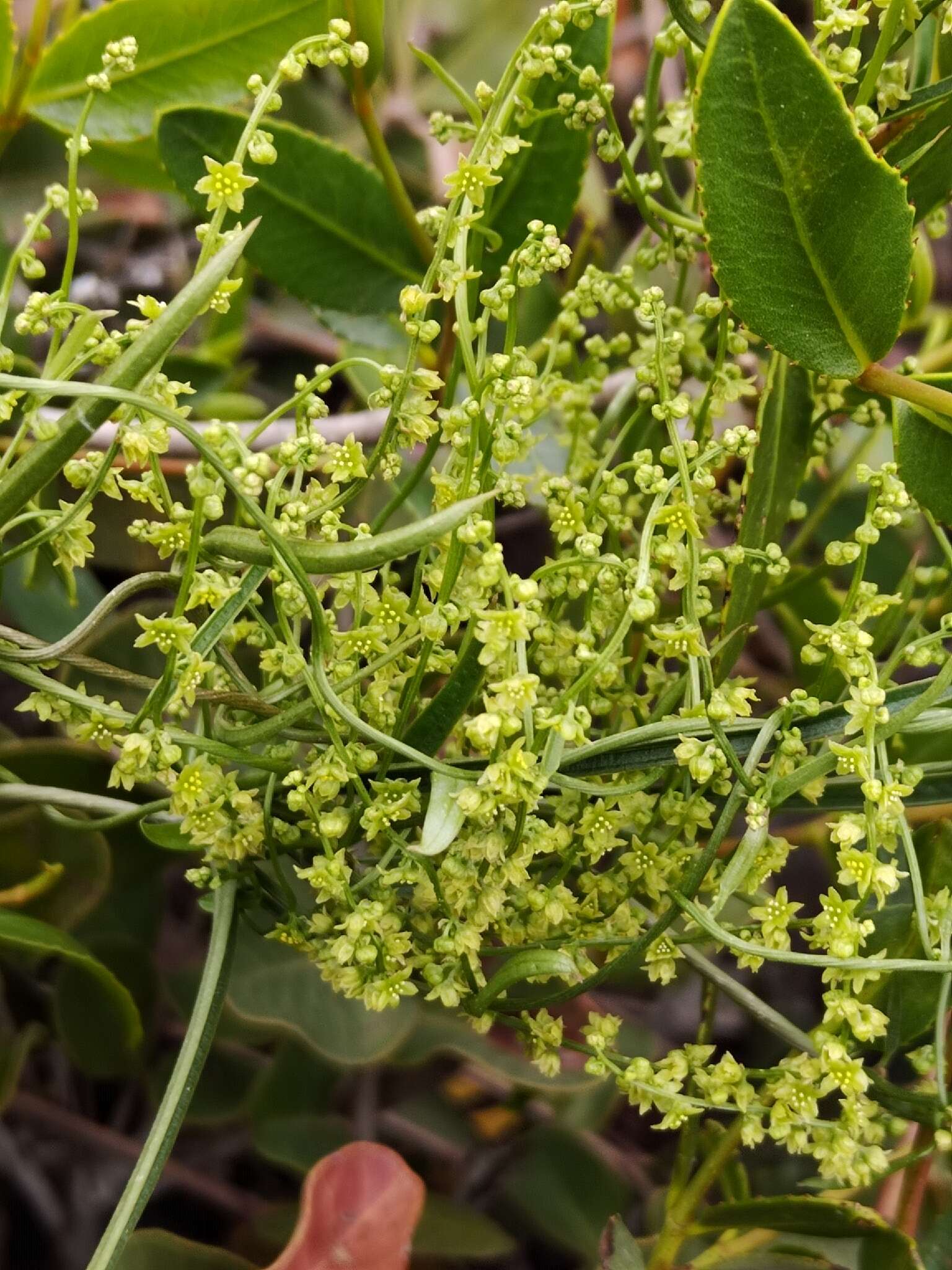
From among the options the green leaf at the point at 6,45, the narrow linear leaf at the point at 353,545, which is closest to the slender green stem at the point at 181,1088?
the narrow linear leaf at the point at 353,545

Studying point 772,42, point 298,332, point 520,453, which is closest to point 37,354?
point 298,332

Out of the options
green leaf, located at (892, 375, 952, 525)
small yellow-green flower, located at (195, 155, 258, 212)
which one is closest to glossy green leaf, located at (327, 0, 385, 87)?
small yellow-green flower, located at (195, 155, 258, 212)

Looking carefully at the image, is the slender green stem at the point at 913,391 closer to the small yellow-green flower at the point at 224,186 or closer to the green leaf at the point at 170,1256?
the small yellow-green flower at the point at 224,186

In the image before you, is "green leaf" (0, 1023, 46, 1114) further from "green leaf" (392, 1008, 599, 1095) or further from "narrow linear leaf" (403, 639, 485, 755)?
"narrow linear leaf" (403, 639, 485, 755)

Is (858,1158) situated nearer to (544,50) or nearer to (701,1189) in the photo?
(701,1189)

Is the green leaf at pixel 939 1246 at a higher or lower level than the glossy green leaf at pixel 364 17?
lower

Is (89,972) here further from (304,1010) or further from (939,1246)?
(939,1246)
